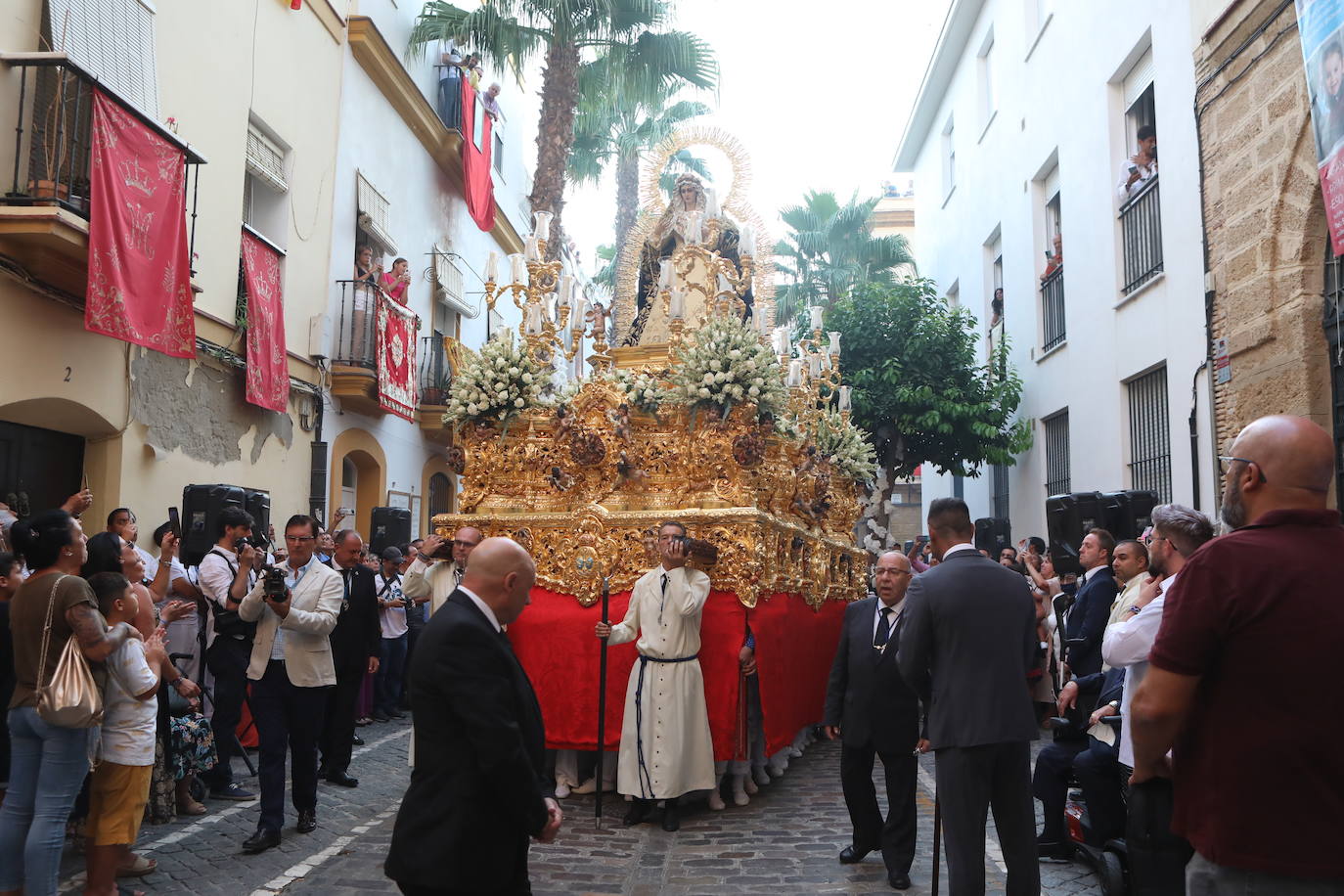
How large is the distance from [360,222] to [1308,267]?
12.5 m

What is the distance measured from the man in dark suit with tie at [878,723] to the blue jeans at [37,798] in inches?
Result: 150

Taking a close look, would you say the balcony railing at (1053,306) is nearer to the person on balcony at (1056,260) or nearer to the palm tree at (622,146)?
the person on balcony at (1056,260)

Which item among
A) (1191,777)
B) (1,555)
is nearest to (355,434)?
(1,555)

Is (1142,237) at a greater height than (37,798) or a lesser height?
Answer: greater

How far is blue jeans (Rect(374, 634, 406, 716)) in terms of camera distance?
1057 cm

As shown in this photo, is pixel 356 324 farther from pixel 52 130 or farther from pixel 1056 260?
pixel 1056 260

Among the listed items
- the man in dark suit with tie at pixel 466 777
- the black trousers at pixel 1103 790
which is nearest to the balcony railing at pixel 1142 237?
the black trousers at pixel 1103 790

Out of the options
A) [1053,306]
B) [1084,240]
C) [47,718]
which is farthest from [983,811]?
[1053,306]

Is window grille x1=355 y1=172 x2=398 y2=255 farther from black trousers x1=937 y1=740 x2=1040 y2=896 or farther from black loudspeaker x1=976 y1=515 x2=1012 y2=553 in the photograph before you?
black trousers x1=937 y1=740 x2=1040 y2=896

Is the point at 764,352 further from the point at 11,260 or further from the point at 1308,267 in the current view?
the point at 11,260

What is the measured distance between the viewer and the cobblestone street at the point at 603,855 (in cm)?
510

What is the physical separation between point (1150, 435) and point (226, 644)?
9.01 m

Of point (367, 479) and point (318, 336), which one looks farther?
point (367, 479)

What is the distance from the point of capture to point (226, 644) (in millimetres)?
7047
